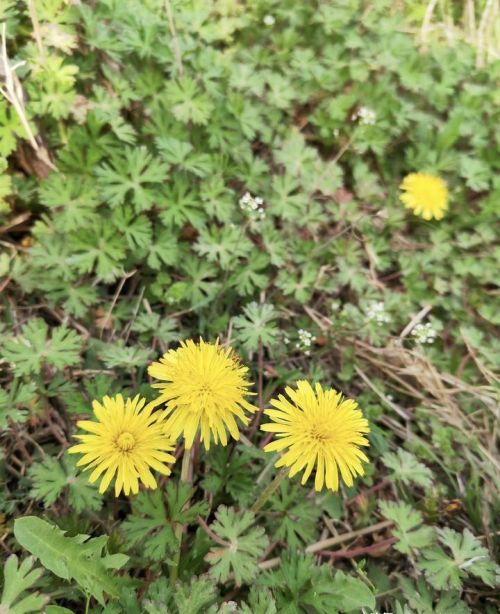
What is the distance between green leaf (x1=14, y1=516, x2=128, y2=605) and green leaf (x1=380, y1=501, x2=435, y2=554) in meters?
1.15

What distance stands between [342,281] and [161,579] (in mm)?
1823

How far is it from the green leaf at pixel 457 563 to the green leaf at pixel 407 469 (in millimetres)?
244

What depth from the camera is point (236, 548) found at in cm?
186

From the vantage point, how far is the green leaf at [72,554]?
1.63 m

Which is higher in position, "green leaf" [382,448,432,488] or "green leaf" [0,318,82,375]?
"green leaf" [0,318,82,375]

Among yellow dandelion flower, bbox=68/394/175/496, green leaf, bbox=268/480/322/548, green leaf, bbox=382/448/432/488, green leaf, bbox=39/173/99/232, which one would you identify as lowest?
green leaf, bbox=382/448/432/488

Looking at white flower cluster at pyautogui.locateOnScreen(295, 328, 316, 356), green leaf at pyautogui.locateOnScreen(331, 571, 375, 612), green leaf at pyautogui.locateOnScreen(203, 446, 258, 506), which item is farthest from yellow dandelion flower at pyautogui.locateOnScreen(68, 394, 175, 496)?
white flower cluster at pyautogui.locateOnScreen(295, 328, 316, 356)

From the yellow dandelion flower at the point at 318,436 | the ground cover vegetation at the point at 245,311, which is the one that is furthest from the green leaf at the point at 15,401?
the yellow dandelion flower at the point at 318,436

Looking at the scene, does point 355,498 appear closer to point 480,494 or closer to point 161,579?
point 480,494

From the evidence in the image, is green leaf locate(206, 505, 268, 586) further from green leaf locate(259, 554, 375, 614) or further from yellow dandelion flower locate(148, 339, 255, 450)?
yellow dandelion flower locate(148, 339, 255, 450)

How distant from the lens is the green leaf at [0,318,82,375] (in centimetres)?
217

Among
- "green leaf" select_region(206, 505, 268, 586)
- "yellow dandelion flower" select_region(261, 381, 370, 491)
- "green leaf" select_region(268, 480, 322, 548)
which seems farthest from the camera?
"green leaf" select_region(268, 480, 322, 548)

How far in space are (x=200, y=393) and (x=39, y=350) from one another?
3.14 ft

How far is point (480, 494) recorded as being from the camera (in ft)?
8.09
